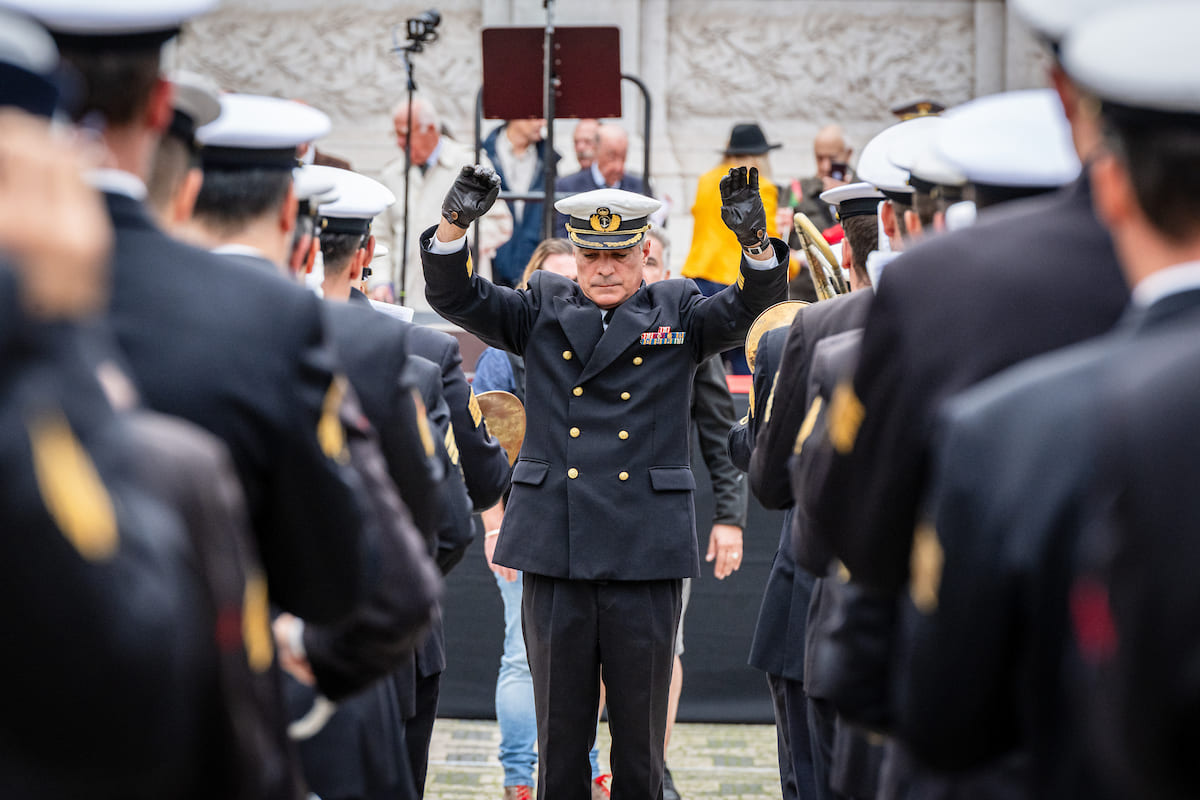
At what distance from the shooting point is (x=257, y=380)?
193 centimetres

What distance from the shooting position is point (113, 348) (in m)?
1.81

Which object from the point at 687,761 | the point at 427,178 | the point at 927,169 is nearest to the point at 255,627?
the point at 927,169

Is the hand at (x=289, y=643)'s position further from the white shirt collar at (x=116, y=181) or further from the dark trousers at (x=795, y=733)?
the dark trousers at (x=795, y=733)

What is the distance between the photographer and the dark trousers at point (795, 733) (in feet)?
14.6

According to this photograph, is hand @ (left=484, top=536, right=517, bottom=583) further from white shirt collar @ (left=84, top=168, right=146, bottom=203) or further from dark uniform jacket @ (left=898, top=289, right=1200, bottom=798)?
dark uniform jacket @ (left=898, top=289, right=1200, bottom=798)

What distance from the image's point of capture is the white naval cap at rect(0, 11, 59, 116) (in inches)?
57.2

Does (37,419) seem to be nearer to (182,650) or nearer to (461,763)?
(182,650)

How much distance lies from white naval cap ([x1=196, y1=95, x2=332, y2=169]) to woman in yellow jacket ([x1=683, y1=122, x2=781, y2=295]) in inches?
266

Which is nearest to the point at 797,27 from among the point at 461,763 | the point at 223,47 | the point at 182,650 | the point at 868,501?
the point at 223,47

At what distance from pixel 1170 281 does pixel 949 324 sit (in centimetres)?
46

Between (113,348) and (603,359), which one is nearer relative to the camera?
(113,348)

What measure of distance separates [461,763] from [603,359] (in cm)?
225

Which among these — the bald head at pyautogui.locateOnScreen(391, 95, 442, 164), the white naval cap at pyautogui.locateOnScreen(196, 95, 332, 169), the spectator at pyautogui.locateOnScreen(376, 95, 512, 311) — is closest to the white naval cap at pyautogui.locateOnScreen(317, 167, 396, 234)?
the white naval cap at pyautogui.locateOnScreen(196, 95, 332, 169)

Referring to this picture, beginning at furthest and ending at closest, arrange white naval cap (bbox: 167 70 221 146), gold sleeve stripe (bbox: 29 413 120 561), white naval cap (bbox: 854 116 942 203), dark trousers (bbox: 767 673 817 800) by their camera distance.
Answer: dark trousers (bbox: 767 673 817 800), white naval cap (bbox: 854 116 942 203), white naval cap (bbox: 167 70 221 146), gold sleeve stripe (bbox: 29 413 120 561)
